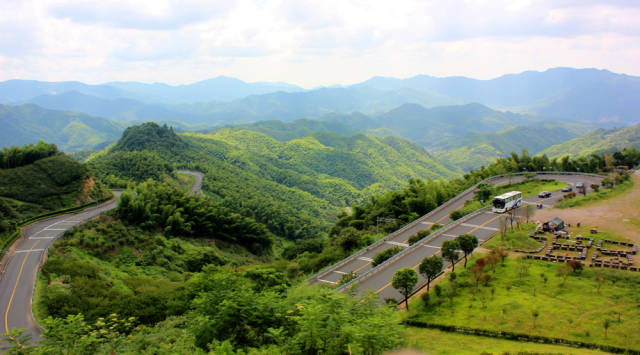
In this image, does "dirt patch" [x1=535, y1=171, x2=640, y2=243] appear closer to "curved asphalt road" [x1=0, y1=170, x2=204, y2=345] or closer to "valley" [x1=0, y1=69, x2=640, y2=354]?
"valley" [x1=0, y1=69, x2=640, y2=354]

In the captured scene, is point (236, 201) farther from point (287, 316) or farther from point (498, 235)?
point (287, 316)

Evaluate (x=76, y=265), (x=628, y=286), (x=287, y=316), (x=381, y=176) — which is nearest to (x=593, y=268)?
(x=628, y=286)

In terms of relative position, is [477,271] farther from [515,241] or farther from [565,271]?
[515,241]

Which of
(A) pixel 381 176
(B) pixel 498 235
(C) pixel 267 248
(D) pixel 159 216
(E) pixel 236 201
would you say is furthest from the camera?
(A) pixel 381 176

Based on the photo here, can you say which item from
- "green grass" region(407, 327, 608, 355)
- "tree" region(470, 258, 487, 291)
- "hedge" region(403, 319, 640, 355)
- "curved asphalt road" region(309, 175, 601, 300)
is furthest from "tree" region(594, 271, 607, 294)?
"curved asphalt road" region(309, 175, 601, 300)

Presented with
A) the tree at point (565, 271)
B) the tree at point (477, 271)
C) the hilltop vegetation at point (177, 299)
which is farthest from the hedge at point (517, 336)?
the tree at point (565, 271)

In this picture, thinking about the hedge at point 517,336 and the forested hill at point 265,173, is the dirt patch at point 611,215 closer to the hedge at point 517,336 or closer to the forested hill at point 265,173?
the hedge at point 517,336
